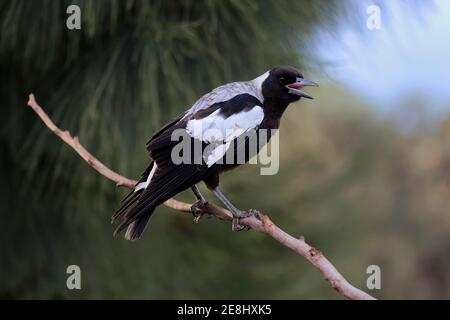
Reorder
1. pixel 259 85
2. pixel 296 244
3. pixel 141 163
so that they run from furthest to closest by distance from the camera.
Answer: pixel 141 163 → pixel 259 85 → pixel 296 244

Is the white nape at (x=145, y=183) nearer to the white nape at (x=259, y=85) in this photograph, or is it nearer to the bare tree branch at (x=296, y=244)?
the bare tree branch at (x=296, y=244)

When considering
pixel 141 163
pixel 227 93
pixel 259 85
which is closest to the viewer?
pixel 227 93

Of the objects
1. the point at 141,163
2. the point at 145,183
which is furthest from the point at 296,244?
the point at 141,163

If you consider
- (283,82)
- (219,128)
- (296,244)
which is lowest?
(296,244)

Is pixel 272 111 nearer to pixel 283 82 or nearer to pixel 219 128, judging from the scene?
pixel 283 82

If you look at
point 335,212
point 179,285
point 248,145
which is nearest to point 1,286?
point 179,285

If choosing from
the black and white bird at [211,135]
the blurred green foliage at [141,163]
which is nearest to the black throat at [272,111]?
the black and white bird at [211,135]

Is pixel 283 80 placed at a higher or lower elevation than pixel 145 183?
higher

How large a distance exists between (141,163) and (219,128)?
56 centimetres

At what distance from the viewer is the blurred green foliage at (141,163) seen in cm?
167

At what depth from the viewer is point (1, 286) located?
1887 millimetres

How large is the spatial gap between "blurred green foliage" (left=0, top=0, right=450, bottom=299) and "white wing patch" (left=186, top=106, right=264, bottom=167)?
29 cm

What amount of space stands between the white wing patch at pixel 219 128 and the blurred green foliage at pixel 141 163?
0.29 metres

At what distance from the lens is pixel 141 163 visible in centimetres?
185
